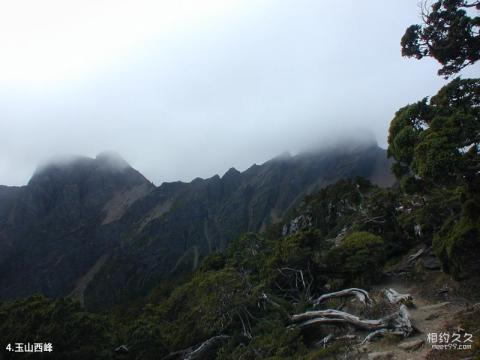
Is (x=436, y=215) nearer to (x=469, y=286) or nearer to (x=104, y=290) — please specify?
(x=469, y=286)

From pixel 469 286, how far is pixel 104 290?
376ft

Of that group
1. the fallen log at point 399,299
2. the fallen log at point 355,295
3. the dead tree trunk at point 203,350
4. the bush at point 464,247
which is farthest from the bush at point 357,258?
the dead tree trunk at point 203,350

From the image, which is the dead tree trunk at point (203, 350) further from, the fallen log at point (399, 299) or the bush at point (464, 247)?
the bush at point (464, 247)

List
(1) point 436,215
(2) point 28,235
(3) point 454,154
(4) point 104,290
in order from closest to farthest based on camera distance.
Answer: (3) point 454,154, (1) point 436,215, (4) point 104,290, (2) point 28,235

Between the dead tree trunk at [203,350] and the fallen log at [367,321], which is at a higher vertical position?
the fallen log at [367,321]

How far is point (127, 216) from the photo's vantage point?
486 feet

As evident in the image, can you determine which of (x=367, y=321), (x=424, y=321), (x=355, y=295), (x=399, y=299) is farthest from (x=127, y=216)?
(x=424, y=321)

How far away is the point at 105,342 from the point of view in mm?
17703

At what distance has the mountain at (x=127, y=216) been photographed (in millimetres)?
119812

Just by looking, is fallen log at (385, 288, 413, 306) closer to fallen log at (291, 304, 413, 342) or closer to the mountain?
fallen log at (291, 304, 413, 342)

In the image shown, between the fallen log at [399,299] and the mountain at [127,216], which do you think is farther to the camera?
the mountain at [127,216]

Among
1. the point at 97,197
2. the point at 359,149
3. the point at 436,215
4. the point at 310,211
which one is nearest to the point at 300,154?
the point at 359,149

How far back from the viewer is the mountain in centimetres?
11981

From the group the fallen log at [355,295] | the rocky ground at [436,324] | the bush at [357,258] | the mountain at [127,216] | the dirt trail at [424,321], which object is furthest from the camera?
the mountain at [127,216]
